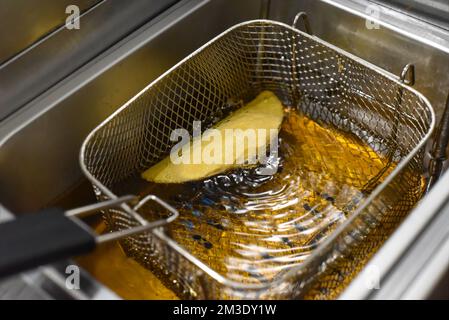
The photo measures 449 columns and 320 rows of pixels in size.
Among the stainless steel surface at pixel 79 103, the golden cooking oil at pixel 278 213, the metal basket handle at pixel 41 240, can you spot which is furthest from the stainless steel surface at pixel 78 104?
the metal basket handle at pixel 41 240

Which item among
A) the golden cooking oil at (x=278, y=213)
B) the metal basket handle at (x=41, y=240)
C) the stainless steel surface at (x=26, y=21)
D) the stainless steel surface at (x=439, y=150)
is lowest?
the golden cooking oil at (x=278, y=213)

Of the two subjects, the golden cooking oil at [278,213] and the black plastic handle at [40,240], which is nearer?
the black plastic handle at [40,240]

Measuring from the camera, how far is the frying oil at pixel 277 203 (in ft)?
2.86

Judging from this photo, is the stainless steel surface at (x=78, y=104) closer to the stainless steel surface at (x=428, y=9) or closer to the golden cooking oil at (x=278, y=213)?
the golden cooking oil at (x=278, y=213)

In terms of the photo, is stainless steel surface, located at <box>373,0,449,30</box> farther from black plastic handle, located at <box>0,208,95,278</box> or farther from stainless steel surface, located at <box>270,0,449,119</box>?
black plastic handle, located at <box>0,208,95,278</box>

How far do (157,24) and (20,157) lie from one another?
1.00 ft

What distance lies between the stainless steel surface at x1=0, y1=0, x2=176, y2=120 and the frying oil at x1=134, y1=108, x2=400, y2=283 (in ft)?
0.73

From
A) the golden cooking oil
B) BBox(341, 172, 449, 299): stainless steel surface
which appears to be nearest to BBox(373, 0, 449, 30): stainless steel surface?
the golden cooking oil

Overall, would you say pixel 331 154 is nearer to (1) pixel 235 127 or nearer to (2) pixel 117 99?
(1) pixel 235 127

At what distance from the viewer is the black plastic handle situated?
523 mm

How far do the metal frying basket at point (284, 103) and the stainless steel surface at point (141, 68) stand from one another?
0.05 meters

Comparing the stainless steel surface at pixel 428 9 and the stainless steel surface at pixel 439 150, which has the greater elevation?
the stainless steel surface at pixel 428 9

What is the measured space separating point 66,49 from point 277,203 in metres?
0.40

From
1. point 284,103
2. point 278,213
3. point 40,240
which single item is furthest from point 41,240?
point 284,103
